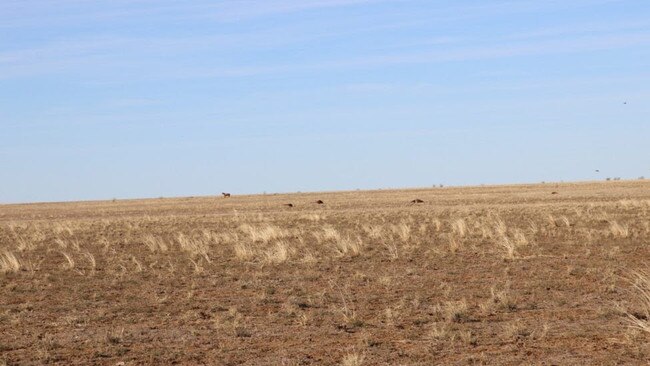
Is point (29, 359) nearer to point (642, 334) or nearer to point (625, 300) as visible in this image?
point (642, 334)

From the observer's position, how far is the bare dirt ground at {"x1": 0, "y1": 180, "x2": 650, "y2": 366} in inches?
450

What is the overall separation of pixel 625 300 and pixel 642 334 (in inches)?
129

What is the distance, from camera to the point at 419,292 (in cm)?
1658

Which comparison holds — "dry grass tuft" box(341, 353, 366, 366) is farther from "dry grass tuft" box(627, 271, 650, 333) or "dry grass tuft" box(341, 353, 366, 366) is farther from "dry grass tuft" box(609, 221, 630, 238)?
"dry grass tuft" box(609, 221, 630, 238)

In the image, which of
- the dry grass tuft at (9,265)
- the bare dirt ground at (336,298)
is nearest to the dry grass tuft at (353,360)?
the bare dirt ground at (336,298)

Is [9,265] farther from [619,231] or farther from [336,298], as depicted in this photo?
[619,231]

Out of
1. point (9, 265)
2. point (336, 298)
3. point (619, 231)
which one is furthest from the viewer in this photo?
point (619, 231)

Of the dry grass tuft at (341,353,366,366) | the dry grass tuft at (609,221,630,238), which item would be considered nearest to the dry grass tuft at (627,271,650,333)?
the dry grass tuft at (341,353,366,366)

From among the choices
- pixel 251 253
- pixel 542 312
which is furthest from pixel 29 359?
pixel 251 253

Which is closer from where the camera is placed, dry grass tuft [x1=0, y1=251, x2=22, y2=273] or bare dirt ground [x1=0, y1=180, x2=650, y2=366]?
bare dirt ground [x1=0, y1=180, x2=650, y2=366]

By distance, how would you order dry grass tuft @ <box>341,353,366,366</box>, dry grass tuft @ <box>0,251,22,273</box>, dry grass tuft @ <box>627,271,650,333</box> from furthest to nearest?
dry grass tuft @ <box>0,251,22,273</box>, dry grass tuft @ <box>627,271,650,333</box>, dry grass tuft @ <box>341,353,366,366</box>

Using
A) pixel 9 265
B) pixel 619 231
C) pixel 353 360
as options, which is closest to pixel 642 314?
pixel 353 360

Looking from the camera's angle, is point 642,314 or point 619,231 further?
point 619,231

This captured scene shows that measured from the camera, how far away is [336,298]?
52.7ft
